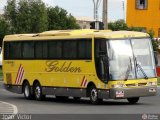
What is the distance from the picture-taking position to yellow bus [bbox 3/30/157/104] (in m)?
27.0

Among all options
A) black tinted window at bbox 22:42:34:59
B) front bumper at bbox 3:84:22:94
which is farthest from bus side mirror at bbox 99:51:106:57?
front bumper at bbox 3:84:22:94

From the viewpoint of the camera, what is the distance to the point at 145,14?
95250 millimetres

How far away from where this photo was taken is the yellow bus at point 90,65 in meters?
27.0

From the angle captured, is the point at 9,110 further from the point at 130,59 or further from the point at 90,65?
the point at 130,59

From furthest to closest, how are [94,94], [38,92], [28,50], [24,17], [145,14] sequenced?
[145,14]
[24,17]
[28,50]
[38,92]
[94,94]

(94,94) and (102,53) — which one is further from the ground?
(102,53)

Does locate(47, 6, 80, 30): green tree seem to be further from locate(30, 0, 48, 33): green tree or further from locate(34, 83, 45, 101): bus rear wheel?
locate(34, 83, 45, 101): bus rear wheel

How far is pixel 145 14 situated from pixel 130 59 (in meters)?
68.6

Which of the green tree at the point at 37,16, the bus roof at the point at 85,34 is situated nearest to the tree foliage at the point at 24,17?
the green tree at the point at 37,16

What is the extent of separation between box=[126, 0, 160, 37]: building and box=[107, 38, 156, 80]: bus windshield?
219ft

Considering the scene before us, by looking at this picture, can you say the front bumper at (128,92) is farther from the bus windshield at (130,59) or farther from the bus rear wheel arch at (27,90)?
the bus rear wheel arch at (27,90)

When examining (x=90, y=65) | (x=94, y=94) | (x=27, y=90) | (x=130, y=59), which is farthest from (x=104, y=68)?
(x=27, y=90)

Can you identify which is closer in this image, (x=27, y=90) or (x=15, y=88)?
(x=27, y=90)

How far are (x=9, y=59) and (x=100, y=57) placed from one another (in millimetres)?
7723
